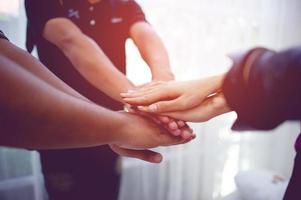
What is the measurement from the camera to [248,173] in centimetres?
130

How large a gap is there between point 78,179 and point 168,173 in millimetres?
373

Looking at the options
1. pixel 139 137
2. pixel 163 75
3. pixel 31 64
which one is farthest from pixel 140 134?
pixel 31 64

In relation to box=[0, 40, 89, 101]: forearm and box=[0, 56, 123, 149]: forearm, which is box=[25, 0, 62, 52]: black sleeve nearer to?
box=[0, 40, 89, 101]: forearm

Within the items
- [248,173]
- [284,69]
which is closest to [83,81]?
[284,69]

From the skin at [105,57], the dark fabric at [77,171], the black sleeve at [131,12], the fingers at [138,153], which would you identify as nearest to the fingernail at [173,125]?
the skin at [105,57]

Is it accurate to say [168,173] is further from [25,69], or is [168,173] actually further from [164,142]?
[25,69]

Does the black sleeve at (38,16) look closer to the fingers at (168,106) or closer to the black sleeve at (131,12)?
the black sleeve at (131,12)

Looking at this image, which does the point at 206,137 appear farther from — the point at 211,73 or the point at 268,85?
the point at 268,85

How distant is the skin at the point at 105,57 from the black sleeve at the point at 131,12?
16 millimetres

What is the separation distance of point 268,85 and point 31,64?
2.00 ft

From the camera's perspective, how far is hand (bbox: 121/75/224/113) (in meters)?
0.90

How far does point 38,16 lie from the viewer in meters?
0.92

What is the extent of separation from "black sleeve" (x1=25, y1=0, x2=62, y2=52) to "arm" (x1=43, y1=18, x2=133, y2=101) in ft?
0.05

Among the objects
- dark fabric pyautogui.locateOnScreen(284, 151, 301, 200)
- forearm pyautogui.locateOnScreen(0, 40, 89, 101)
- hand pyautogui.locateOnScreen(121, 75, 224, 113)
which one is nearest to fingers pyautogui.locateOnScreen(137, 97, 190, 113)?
hand pyautogui.locateOnScreen(121, 75, 224, 113)
